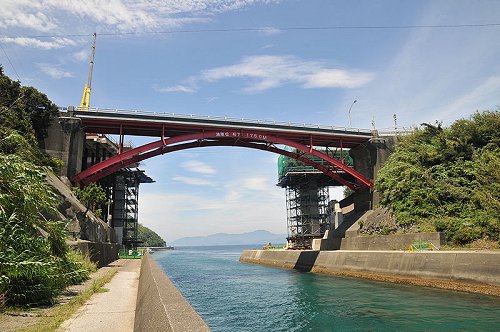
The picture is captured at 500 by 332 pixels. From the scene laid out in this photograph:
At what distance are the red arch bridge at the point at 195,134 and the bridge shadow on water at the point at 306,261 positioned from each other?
1139 cm

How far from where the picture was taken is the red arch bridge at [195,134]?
1507 inches

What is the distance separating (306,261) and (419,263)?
65.2 ft

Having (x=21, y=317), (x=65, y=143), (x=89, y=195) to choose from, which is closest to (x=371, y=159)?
(x=89, y=195)

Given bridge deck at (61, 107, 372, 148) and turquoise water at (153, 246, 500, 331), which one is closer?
turquoise water at (153, 246, 500, 331)

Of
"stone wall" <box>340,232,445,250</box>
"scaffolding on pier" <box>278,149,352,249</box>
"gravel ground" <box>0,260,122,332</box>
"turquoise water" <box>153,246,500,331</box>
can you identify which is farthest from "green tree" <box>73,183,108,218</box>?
"scaffolding on pier" <box>278,149,352,249</box>

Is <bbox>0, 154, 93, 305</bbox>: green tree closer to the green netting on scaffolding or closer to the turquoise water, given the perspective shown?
the turquoise water

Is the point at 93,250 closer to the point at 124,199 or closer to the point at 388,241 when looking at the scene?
the point at 388,241

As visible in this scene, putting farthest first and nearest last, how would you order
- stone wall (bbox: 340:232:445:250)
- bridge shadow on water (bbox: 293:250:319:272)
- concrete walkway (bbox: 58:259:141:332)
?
bridge shadow on water (bbox: 293:250:319:272), stone wall (bbox: 340:232:445:250), concrete walkway (bbox: 58:259:141:332)

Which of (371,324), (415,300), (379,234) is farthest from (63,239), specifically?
(379,234)

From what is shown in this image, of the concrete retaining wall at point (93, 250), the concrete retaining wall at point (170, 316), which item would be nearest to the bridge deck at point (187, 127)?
the concrete retaining wall at point (93, 250)

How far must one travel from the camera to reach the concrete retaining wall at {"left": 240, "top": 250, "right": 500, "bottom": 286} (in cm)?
1895

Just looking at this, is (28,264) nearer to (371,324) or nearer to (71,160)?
(371,324)

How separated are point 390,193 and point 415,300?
21.9m

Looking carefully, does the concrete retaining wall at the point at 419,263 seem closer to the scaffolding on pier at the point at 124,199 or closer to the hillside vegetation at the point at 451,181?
the hillside vegetation at the point at 451,181
